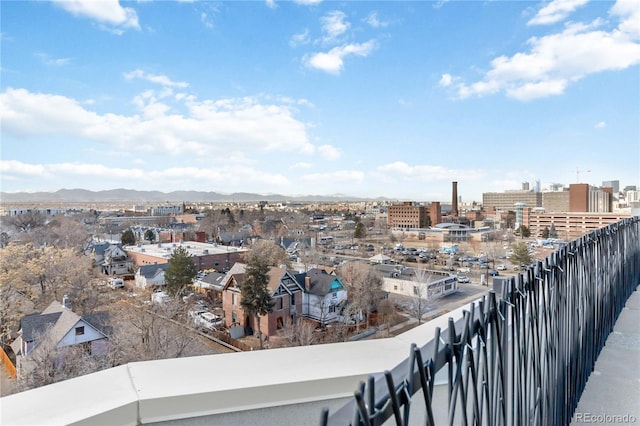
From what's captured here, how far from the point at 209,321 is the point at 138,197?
6928 millimetres

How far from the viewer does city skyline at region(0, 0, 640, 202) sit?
5914 mm

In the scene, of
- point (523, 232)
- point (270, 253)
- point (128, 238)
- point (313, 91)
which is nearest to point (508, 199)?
point (523, 232)

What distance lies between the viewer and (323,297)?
6562mm

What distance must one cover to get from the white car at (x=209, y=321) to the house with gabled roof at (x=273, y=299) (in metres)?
0.15

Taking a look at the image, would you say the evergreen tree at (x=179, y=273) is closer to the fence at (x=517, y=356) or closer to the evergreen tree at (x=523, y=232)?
the fence at (x=517, y=356)

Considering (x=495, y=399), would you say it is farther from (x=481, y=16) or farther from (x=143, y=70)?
(x=143, y=70)

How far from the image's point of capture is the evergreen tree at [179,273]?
638 cm

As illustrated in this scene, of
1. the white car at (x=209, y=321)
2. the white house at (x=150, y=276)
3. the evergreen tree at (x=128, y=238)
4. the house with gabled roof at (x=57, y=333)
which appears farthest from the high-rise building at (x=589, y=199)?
the evergreen tree at (x=128, y=238)

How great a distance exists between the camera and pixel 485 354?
1.29 ft

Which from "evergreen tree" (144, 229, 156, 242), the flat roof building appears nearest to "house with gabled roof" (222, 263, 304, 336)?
the flat roof building

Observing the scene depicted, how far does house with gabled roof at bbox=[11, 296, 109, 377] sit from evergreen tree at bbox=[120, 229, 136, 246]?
427cm

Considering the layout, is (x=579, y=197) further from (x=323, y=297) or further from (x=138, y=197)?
(x=138, y=197)

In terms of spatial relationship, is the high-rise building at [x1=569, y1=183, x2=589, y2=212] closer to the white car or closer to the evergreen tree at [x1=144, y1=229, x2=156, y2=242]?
the white car

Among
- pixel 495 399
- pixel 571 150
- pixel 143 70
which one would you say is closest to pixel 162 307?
pixel 143 70
